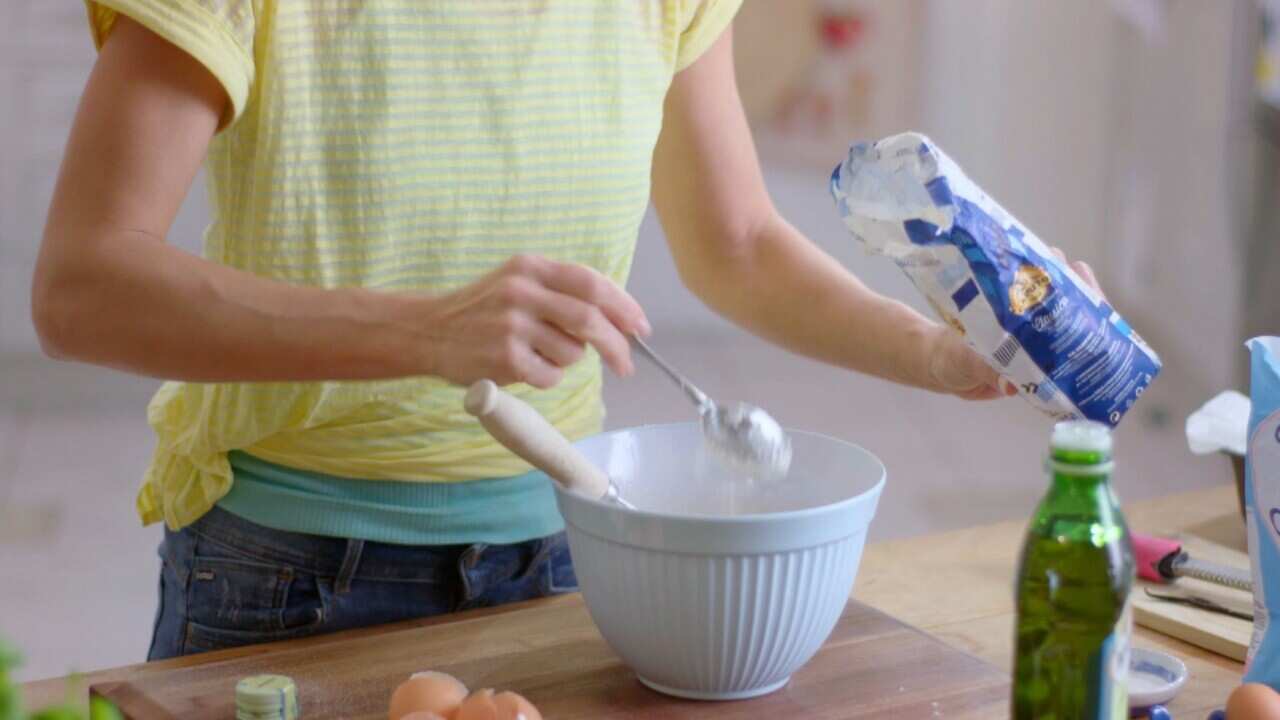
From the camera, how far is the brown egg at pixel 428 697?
0.82 m

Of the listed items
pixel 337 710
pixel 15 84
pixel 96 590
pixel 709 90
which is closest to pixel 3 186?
pixel 15 84

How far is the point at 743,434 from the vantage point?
3.28ft

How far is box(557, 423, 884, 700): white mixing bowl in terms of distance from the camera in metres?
0.87

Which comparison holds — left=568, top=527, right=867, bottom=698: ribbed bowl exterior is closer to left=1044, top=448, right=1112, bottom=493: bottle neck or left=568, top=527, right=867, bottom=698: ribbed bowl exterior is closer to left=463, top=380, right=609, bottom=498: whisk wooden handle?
left=463, top=380, right=609, bottom=498: whisk wooden handle

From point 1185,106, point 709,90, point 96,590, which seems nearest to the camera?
point 709,90

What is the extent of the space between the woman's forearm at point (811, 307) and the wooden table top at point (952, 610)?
17 cm

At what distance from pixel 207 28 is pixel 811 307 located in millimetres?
529

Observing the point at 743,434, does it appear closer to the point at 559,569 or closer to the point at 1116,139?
the point at 559,569

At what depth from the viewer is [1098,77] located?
406 centimetres

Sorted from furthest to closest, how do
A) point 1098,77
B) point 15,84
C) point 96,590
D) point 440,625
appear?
point 1098,77 < point 15,84 < point 96,590 < point 440,625

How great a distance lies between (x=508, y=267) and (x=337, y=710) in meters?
0.29

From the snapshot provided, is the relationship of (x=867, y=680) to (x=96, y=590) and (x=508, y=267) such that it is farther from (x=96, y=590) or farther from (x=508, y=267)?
(x=96, y=590)

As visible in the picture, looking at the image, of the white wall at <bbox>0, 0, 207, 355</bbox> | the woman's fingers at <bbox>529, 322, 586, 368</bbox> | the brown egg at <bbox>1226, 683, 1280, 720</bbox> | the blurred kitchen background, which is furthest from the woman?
the white wall at <bbox>0, 0, 207, 355</bbox>

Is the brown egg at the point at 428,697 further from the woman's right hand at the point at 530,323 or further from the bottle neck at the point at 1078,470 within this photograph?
the bottle neck at the point at 1078,470
